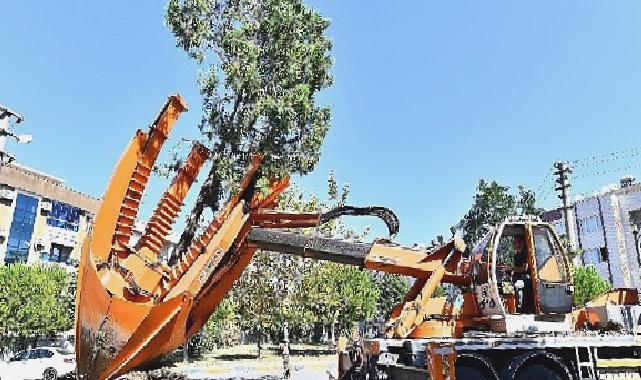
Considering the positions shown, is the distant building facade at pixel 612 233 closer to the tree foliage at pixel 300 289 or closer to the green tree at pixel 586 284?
the green tree at pixel 586 284

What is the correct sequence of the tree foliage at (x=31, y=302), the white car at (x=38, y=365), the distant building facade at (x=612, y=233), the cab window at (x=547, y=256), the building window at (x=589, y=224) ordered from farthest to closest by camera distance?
the building window at (x=589, y=224) → the distant building facade at (x=612, y=233) → the tree foliage at (x=31, y=302) → the white car at (x=38, y=365) → the cab window at (x=547, y=256)

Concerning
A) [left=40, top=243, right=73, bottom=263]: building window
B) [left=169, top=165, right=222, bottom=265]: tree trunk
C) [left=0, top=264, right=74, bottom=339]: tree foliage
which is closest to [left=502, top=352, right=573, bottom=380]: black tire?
[left=169, top=165, right=222, bottom=265]: tree trunk

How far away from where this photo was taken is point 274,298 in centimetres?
3086

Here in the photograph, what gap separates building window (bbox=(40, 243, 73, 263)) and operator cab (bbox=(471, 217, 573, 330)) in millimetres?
50588

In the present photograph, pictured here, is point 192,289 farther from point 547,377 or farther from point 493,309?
point 547,377

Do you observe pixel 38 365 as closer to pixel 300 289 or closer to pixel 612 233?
pixel 300 289

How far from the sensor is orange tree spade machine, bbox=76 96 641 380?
320 inches

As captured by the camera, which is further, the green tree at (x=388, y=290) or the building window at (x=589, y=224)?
the green tree at (x=388, y=290)

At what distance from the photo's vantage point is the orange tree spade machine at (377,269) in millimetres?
8125

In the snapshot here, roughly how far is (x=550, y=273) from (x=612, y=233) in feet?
153

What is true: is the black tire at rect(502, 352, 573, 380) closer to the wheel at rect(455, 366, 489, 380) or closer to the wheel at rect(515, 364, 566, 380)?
the wheel at rect(515, 364, 566, 380)

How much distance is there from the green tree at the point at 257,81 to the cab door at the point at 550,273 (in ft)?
29.5

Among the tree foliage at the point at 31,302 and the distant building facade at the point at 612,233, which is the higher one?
the distant building facade at the point at 612,233

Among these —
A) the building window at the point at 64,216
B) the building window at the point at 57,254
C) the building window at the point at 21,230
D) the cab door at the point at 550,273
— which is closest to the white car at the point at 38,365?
the cab door at the point at 550,273
